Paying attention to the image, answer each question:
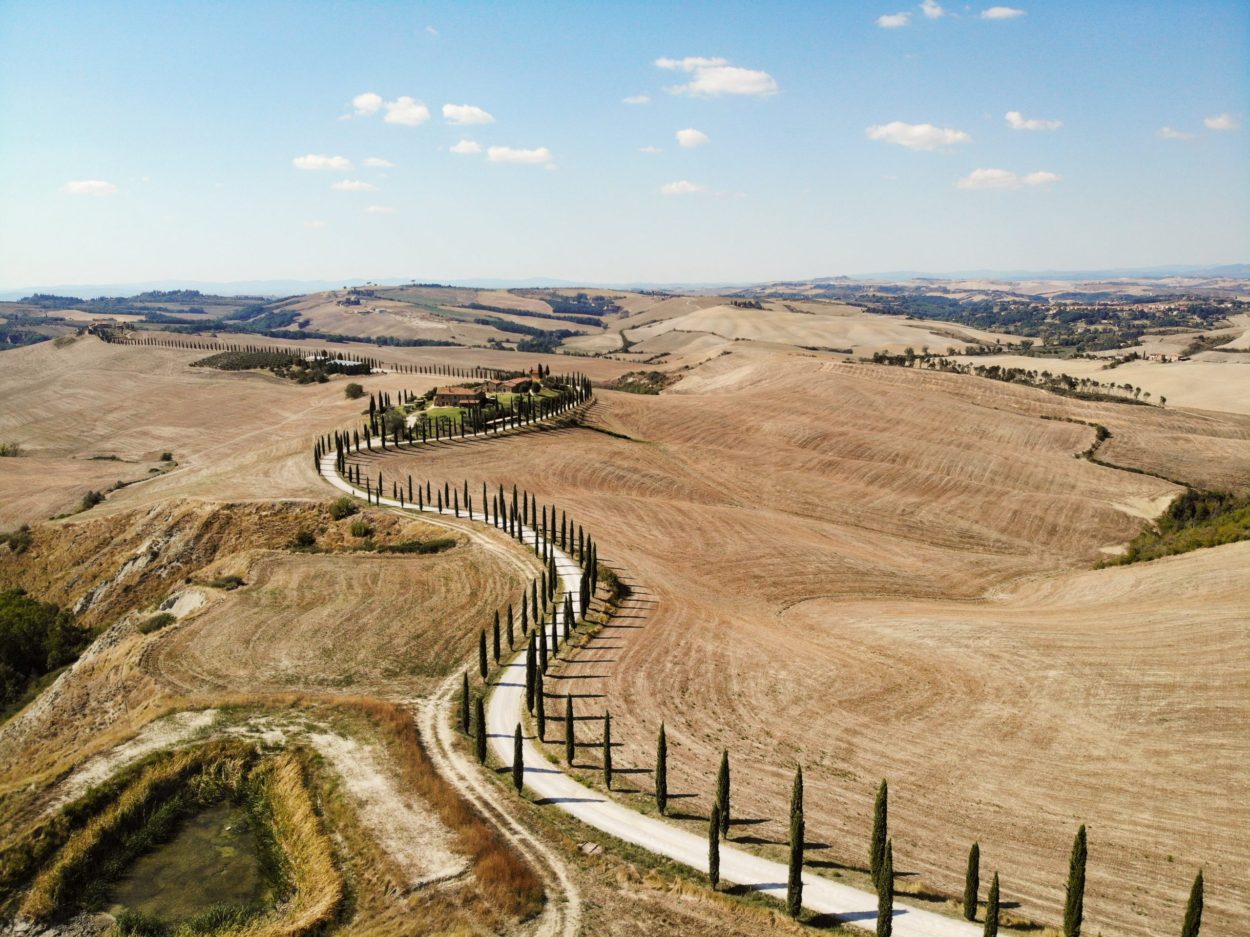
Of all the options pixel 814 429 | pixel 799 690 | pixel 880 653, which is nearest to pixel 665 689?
pixel 799 690

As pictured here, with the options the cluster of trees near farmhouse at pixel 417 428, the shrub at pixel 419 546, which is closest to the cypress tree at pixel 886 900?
the shrub at pixel 419 546

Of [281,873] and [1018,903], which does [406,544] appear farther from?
[1018,903]

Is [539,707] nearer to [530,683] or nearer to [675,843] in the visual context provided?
[530,683]

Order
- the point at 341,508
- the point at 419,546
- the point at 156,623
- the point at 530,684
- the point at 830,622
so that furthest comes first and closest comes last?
1. the point at 341,508
2. the point at 419,546
3. the point at 830,622
4. the point at 156,623
5. the point at 530,684

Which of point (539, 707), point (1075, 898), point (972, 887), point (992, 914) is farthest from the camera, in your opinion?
point (539, 707)

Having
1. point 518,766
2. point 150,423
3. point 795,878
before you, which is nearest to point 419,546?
point 518,766

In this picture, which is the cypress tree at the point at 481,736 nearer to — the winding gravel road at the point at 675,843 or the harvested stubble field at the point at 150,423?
the winding gravel road at the point at 675,843
